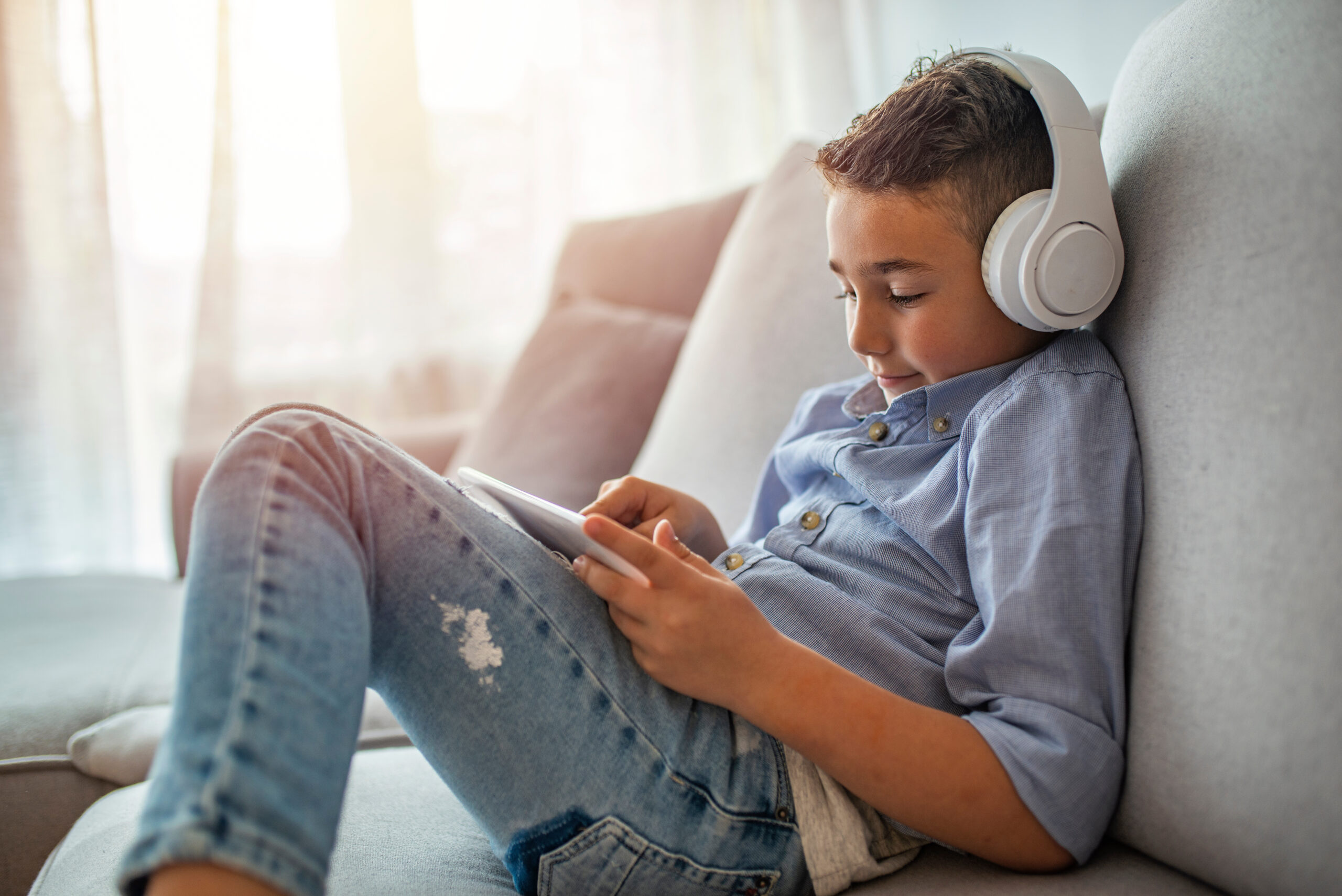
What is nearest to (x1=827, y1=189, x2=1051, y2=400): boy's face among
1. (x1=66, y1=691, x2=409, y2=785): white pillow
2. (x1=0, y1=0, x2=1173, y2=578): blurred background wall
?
(x1=66, y1=691, x2=409, y2=785): white pillow

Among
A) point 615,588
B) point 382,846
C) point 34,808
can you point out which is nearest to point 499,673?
point 615,588

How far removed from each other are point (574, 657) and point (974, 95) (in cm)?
54

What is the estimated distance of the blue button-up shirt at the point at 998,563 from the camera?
1.78 feet

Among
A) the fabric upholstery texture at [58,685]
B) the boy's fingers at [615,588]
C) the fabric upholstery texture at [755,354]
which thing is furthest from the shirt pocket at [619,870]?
the fabric upholstery texture at [58,685]

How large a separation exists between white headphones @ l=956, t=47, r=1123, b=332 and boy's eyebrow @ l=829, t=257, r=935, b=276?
52 mm

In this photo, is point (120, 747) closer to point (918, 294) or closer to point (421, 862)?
point (421, 862)

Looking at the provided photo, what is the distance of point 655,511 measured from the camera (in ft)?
2.75

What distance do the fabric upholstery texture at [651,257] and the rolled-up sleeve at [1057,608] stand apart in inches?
37.4

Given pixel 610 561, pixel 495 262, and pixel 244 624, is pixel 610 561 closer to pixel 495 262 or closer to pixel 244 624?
A: pixel 244 624

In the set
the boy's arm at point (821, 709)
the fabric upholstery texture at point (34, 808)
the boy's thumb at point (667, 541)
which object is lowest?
the fabric upholstery texture at point (34, 808)

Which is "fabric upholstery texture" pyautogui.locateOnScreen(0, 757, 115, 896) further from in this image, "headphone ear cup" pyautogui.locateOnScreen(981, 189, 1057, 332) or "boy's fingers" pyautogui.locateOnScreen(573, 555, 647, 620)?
"headphone ear cup" pyautogui.locateOnScreen(981, 189, 1057, 332)

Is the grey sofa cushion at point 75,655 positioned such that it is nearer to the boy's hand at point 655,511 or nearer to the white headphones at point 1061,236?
the boy's hand at point 655,511

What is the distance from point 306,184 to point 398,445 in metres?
0.91

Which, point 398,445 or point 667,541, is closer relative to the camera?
point 667,541
